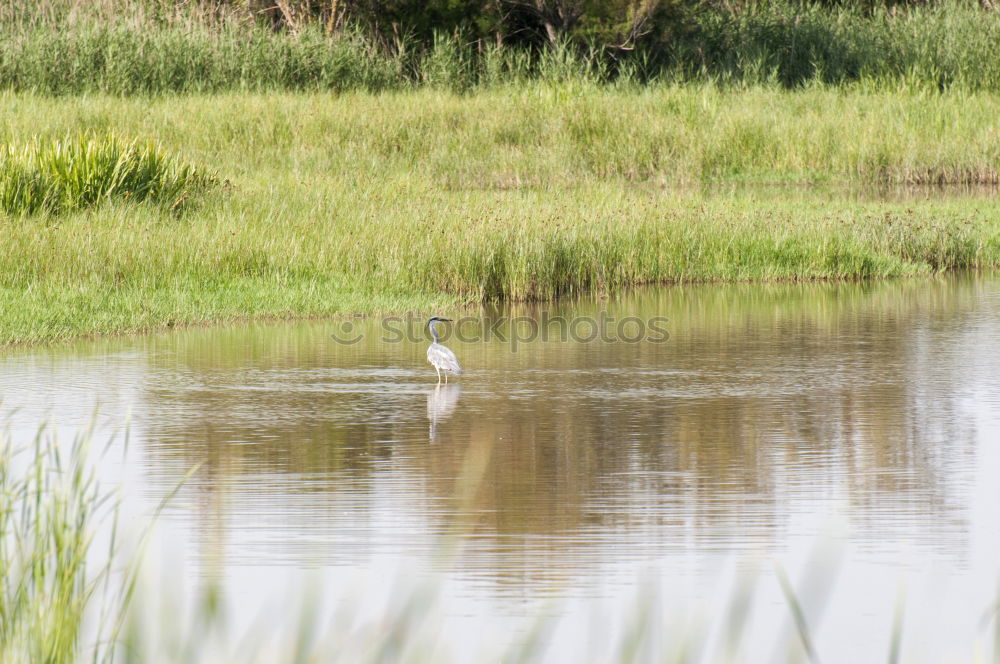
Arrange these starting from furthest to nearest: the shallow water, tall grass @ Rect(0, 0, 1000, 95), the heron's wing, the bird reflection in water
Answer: tall grass @ Rect(0, 0, 1000, 95) < the heron's wing < the bird reflection in water < the shallow water

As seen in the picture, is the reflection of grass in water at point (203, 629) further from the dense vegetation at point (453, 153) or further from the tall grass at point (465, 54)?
the tall grass at point (465, 54)

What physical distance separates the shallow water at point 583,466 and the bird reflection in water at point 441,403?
3 centimetres

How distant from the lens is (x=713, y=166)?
26.2 m

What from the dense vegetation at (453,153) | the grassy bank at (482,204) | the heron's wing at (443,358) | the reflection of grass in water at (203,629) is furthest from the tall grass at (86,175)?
the reflection of grass in water at (203,629)

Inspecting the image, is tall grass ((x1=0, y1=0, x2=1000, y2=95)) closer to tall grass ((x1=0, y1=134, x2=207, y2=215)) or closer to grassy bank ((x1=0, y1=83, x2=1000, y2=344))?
grassy bank ((x1=0, y1=83, x2=1000, y2=344))

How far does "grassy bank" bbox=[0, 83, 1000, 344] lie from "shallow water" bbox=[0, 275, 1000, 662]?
1535mm

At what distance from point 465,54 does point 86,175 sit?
69.3ft

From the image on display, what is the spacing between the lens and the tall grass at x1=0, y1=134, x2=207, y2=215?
55.9 feet

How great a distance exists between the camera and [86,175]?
17641 millimetres

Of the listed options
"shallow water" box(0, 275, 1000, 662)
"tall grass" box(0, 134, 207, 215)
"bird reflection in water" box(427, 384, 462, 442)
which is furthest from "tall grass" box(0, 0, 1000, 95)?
Answer: "bird reflection in water" box(427, 384, 462, 442)

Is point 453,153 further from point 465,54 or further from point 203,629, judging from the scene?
point 203,629

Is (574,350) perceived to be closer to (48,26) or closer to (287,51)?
(287,51)

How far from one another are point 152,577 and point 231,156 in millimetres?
17766

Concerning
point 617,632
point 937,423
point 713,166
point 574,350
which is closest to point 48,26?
point 713,166
